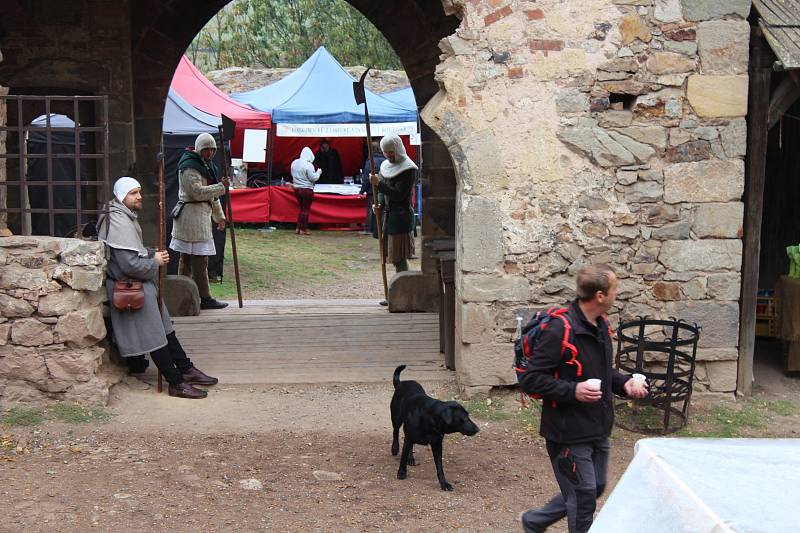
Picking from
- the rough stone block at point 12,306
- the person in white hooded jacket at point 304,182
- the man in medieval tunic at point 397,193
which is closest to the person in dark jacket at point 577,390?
the rough stone block at point 12,306


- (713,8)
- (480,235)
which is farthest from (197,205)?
(713,8)

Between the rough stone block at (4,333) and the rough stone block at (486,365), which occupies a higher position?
the rough stone block at (4,333)

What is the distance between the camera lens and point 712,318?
6.43 m

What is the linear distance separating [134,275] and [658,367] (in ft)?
11.9

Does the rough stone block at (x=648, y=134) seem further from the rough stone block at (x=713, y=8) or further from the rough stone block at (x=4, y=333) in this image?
the rough stone block at (x=4, y=333)

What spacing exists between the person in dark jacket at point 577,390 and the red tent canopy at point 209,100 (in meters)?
12.8

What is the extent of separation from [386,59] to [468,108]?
890 inches

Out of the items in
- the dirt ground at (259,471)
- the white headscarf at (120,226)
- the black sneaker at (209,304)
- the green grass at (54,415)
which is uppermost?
the white headscarf at (120,226)

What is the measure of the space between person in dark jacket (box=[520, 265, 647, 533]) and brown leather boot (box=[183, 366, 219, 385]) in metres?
3.69

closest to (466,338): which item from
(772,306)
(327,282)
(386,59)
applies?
(772,306)

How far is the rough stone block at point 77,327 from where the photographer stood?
245 inches

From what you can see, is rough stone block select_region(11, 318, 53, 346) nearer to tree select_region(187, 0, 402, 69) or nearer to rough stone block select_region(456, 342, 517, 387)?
rough stone block select_region(456, 342, 517, 387)

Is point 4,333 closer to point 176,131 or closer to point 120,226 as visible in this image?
point 120,226

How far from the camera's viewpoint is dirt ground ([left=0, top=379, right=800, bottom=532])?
15.5 feet
